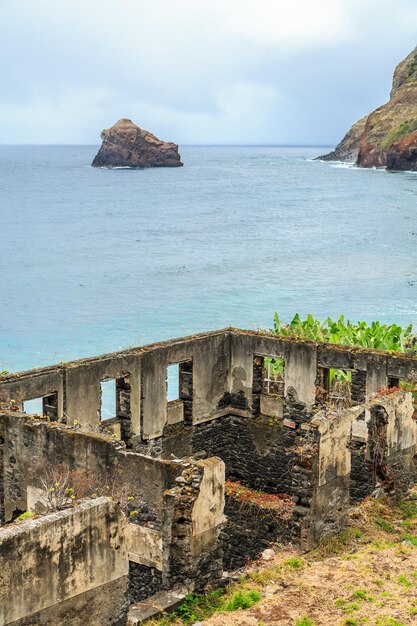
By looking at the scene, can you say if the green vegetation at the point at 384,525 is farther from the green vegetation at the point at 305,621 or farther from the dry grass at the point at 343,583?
the green vegetation at the point at 305,621

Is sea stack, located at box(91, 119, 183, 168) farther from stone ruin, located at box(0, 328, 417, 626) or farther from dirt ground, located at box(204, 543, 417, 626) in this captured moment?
dirt ground, located at box(204, 543, 417, 626)

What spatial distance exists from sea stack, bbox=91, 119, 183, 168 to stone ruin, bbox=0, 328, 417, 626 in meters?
157

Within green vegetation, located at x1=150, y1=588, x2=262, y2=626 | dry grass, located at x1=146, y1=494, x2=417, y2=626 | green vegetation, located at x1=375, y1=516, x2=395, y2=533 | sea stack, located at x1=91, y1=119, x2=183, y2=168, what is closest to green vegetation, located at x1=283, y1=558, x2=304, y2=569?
dry grass, located at x1=146, y1=494, x2=417, y2=626

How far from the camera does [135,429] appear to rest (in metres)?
26.0

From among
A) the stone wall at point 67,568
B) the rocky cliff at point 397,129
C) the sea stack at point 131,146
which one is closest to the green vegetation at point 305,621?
the stone wall at point 67,568

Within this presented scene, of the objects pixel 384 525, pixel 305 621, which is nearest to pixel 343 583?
pixel 305 621

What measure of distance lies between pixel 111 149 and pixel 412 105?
64108mm

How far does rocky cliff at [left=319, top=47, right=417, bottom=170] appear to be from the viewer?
15800cm

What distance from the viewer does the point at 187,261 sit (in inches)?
3140

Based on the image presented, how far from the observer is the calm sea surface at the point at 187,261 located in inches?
2271

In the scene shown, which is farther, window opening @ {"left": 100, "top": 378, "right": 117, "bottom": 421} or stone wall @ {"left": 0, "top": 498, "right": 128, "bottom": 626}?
window opening @ {"left": 100, "top": 378, "right": 117, "bottom": 421}

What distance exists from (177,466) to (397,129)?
150882 mm

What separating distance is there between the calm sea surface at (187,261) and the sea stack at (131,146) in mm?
33891

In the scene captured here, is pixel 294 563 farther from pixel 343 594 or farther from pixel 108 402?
pixel 108 402
